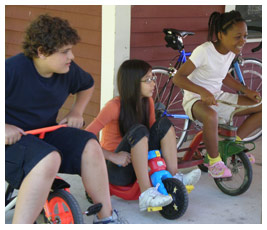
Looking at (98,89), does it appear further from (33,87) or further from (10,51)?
(33,87)

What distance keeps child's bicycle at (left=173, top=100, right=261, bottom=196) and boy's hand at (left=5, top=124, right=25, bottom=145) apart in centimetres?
152

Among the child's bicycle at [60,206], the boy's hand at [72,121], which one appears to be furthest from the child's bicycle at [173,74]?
the child's bicycle at [60,206]

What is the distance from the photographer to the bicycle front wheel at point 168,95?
417 centimetres

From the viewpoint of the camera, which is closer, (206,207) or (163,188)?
(163,188)

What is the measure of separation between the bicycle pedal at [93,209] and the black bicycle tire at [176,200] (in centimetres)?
60

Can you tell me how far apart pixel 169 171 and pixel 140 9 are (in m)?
1.60

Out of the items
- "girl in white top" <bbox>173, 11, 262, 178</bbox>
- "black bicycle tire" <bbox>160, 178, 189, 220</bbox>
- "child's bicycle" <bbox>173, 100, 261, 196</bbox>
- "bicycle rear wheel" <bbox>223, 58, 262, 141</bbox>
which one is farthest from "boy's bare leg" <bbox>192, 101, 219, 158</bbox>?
"bicycle rear wheel" <bbox>223, 58, 262, 141</bbox>

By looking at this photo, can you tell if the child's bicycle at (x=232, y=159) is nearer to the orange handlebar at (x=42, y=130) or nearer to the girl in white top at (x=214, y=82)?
the girl in white top at (x=214, y=82)

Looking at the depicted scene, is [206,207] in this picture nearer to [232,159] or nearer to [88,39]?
[232,159]

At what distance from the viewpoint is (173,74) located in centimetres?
411

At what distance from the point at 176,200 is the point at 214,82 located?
42.6 inches

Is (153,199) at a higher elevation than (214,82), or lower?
lower

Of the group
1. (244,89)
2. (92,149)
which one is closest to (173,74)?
(244,89)

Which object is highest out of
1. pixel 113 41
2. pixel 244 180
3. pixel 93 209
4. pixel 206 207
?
pixel 113 41
